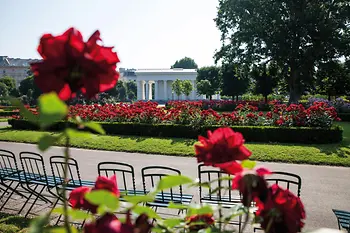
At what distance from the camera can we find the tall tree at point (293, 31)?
941 inches

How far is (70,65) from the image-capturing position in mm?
715

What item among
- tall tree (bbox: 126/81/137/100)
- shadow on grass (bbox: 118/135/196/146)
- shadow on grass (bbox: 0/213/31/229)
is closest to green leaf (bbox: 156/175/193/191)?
shadow on grass (bbox: 0/213/31/229)

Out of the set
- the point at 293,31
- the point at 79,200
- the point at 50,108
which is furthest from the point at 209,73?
the point at 50,108

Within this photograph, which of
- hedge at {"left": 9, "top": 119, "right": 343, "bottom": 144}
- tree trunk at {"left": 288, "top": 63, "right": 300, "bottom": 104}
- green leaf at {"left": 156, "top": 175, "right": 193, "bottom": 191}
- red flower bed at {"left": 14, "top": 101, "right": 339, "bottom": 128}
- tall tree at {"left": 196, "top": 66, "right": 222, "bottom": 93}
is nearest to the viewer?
green leaf at {"left": 156, "top": 175, "right": 193, "bottom": 191}

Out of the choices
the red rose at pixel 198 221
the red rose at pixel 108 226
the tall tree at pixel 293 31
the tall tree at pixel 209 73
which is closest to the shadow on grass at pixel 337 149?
the red rose at pixel 198 221

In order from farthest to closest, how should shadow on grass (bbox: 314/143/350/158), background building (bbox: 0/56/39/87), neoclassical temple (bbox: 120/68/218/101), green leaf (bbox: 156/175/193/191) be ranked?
background building (bbox: 0/56/39/87)
neoclassical temple (bbox: 120/68/218/101)
shadow on grass (bbox: 314/143/350/158)
green leaf (bbox: 156/175/193/191)

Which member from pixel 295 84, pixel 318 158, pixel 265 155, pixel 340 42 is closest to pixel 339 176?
pixel 318 158

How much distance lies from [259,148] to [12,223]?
8.21 m

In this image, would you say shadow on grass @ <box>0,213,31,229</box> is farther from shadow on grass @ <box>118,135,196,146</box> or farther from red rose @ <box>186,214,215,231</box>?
shadow on grass @ <box>118,135,196,146</box>

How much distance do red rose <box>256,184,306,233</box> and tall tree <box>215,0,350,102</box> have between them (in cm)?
2560

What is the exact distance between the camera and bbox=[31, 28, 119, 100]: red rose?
2.31 feet

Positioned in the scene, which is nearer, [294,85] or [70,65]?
[70,65]

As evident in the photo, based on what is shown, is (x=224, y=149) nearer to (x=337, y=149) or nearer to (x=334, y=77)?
(x=337, y=149)

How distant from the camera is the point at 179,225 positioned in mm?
1006
